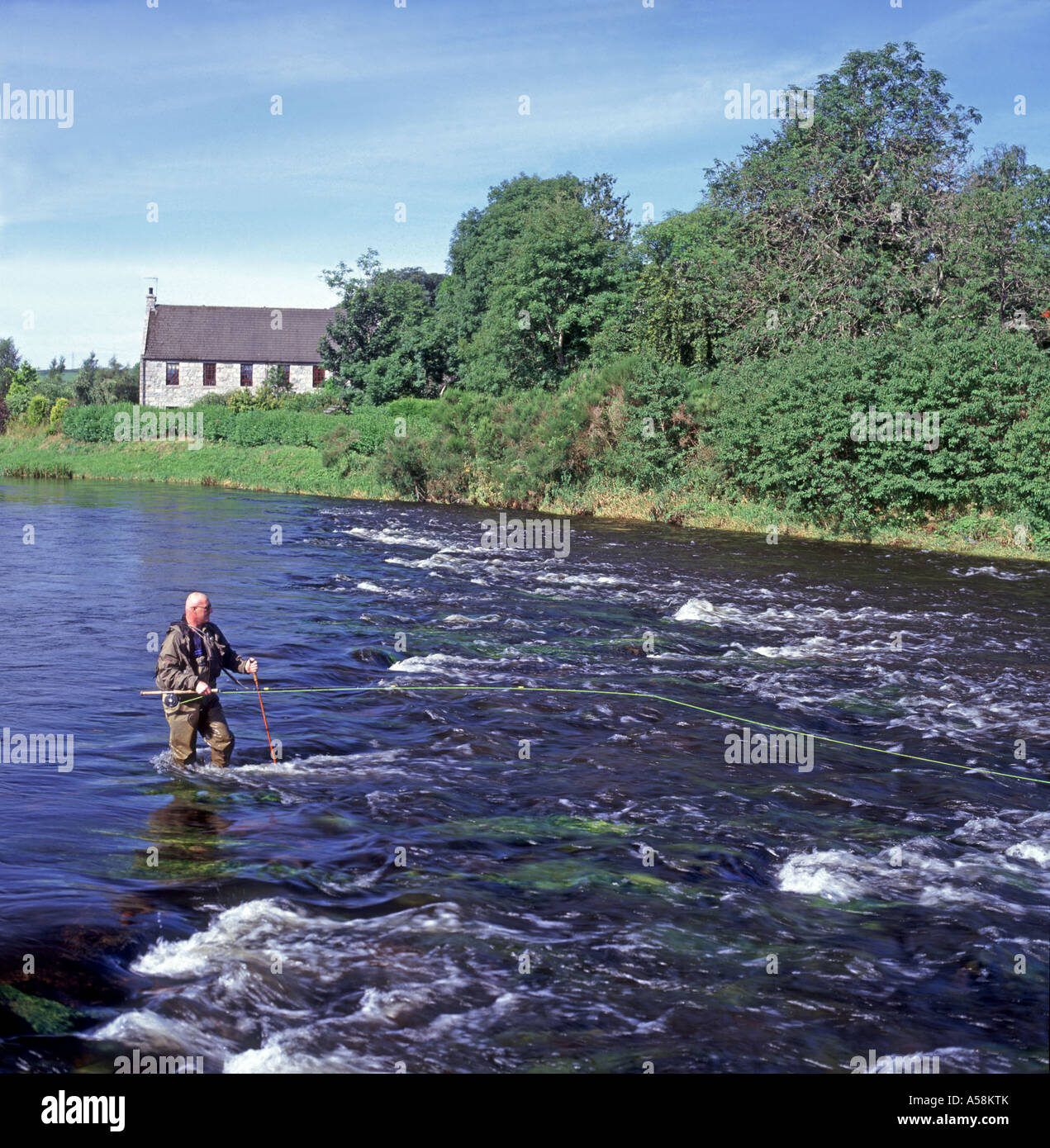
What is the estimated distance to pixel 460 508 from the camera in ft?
144

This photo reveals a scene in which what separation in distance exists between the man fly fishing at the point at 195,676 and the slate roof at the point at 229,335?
252ft

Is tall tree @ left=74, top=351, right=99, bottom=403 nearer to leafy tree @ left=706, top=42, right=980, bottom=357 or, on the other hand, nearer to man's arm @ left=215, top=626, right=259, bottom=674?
leafy tree @ left=706, top=42, right=980, bottom=357

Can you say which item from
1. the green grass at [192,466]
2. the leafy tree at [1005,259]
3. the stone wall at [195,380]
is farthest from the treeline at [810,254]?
the stone wall at [195,380]

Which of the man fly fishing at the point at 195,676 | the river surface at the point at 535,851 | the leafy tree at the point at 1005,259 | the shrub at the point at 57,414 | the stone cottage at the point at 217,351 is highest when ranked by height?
the stone cottage at the point at 217,351

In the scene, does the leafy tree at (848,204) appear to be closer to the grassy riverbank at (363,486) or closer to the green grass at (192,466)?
the grassy riverbank at (363,486)

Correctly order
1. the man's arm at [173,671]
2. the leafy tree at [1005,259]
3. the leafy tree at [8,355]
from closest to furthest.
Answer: the man's arm at [173,671] < the leafy tree at [1005,259] < the leafy tree at [8,355]

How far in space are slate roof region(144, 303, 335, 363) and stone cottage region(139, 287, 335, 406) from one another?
64mm

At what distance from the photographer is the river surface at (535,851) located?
21.8 feet

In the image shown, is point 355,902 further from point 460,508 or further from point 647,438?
point 460,508

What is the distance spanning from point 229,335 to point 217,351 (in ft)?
5.59

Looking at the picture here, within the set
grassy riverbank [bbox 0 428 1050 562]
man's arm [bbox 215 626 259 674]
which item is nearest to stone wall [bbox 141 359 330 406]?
grassy riverbank [bbox 0 428 1050 562]

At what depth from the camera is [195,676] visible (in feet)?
34.4

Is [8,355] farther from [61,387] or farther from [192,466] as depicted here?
[192,466]
